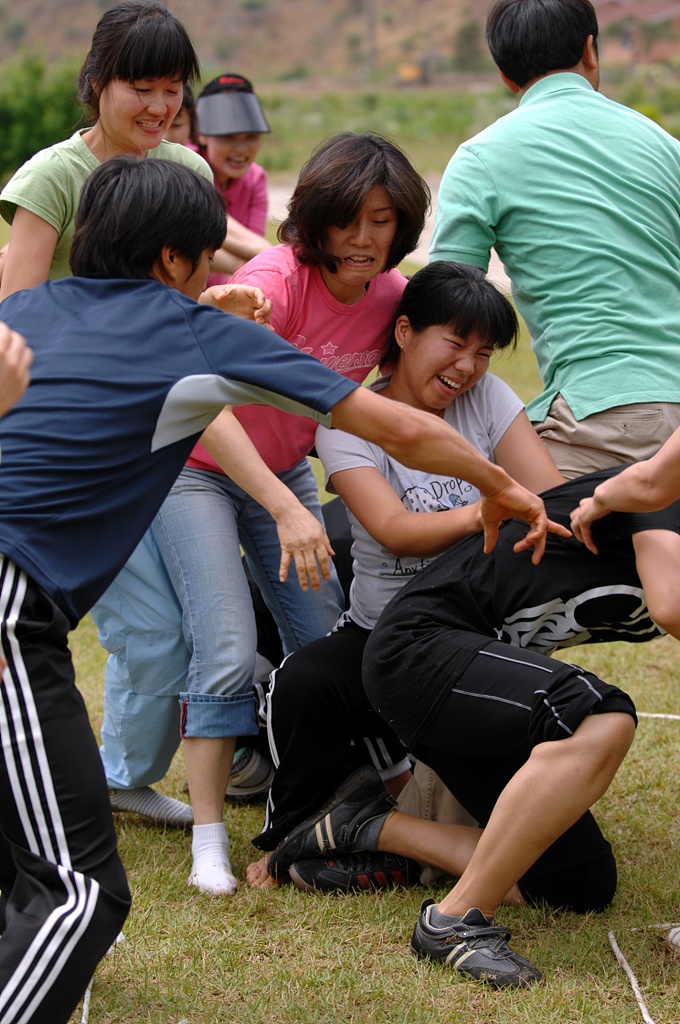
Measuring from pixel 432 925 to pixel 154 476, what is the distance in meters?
1.29

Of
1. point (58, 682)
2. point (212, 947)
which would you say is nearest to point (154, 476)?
point (58, 682)

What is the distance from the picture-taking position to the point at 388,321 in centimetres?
359

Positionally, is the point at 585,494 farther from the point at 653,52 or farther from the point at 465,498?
the point at 653,52

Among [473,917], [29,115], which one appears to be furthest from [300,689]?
[29,115]

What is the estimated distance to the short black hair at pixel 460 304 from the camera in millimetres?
3357

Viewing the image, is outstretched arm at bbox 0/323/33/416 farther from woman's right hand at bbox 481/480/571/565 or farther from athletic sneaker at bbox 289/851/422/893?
athletic sneaker at bbox 289/851/422/893

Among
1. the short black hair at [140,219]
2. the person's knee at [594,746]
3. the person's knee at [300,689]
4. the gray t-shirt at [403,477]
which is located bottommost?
the person's knee at [300,689]

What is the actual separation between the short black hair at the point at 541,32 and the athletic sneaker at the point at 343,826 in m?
Result: 2.06

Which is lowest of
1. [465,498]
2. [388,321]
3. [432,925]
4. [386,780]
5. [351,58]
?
[351,58]

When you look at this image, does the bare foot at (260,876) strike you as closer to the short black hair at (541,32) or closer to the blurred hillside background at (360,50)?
the short black hair at (541,32)

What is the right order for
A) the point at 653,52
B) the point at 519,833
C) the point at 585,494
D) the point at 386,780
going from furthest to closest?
the point at 653,52
the point at 386,780
the point at 585,494
the point at 519,833

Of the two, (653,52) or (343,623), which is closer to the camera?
(343,623)

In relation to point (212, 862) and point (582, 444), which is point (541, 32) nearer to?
point (582, 444)

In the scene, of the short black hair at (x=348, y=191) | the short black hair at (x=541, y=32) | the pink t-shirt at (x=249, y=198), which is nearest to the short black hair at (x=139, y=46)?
the short black hair at (x=348, y=191)
